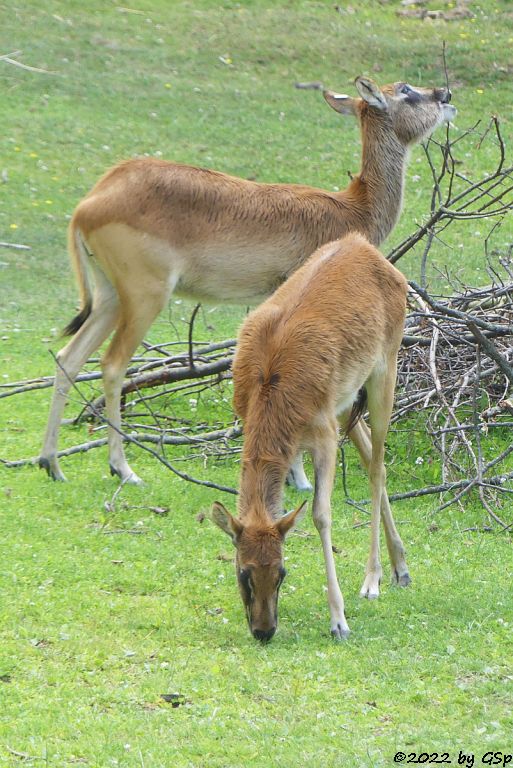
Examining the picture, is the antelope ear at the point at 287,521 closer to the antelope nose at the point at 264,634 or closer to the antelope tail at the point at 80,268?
the antelope nose at the point at 264,634

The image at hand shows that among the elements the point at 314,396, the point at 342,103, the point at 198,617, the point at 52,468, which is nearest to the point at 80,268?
the point at 52,468

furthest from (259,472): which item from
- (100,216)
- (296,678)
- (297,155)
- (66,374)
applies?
(297,155)

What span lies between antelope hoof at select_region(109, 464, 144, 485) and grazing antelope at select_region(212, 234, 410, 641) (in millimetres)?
1948

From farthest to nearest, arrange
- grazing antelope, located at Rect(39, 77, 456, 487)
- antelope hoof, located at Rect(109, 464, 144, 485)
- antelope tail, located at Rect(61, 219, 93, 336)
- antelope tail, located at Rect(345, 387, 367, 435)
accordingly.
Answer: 1. antelope tail, located at Rect(61, 219, 93, 336)
2. antelope hoof, located at Rect(109, 464, 144, 485)
3. grazing antelope, located at Rect(39, 77, 456, 487)
4. antelope tail, located at Rect(345, 387, 367, 435)

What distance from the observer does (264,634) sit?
5.40m

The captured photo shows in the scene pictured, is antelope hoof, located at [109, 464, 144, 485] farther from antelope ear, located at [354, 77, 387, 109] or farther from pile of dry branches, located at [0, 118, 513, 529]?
antelope ear, located at [354, 77, 387, 109]

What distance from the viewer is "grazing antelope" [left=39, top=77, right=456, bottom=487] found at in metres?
8.05

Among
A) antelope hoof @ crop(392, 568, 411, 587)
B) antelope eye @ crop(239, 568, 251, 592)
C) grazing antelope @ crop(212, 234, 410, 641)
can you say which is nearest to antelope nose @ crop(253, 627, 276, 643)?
grazing antelope @ crop(212, 234, 410, 641)

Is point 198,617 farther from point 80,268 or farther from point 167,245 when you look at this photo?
point 80,268

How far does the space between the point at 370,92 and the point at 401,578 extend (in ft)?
13.5

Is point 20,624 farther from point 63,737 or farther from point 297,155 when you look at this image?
point 297,155

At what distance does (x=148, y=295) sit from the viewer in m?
8.05

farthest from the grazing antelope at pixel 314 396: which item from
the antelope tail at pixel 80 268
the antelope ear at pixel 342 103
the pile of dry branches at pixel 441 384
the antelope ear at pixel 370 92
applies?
the antelope ear at pixel 342 103

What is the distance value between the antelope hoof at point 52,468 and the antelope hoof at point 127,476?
0.35 metres
